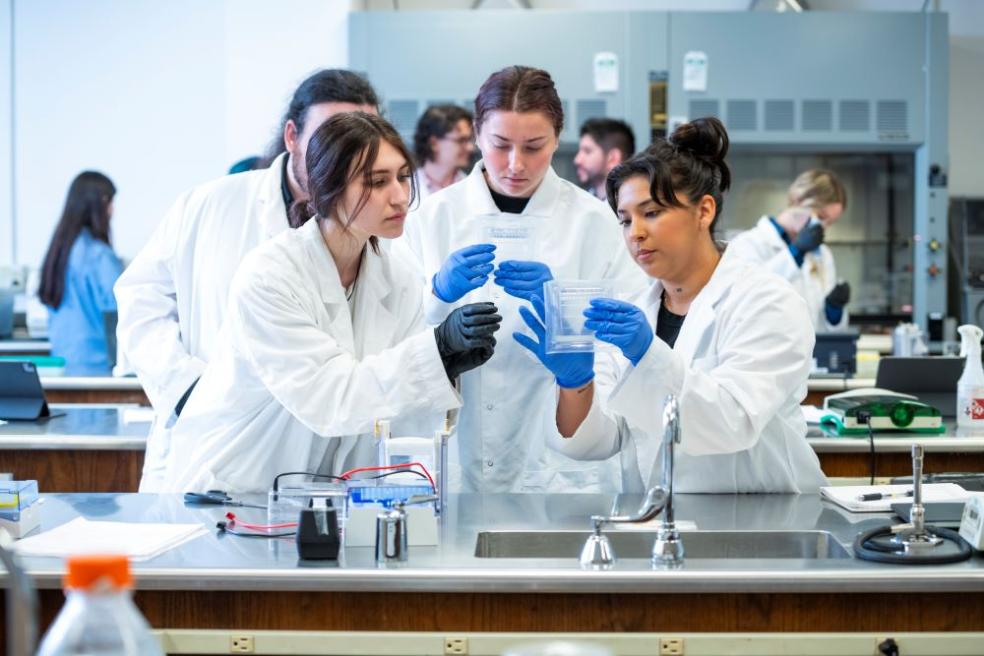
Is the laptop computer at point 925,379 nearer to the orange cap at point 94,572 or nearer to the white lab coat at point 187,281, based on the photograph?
the white lab coat at point 187,281

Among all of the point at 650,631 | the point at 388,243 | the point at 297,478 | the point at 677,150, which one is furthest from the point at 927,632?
the point at 388,243

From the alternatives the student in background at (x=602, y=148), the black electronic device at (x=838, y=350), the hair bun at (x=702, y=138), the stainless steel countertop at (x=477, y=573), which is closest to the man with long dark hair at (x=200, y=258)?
the hair bun at (x=702, y=138)

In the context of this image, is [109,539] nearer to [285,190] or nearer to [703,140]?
[285,190]

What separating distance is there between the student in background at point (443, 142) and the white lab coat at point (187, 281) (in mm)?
1981

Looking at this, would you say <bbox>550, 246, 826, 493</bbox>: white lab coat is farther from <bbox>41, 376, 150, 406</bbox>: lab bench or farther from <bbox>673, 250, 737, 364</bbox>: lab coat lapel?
<bbox>41, 376, 150, 406</bbox>: lab bench

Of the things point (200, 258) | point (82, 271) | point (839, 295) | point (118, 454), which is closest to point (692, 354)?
point (200, 258)

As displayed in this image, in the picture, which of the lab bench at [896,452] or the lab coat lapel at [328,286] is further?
the lab bench at [896,452]

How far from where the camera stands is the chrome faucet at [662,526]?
1.93 m

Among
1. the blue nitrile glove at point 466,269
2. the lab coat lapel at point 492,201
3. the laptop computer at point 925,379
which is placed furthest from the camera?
the laptop computer at point 925,379

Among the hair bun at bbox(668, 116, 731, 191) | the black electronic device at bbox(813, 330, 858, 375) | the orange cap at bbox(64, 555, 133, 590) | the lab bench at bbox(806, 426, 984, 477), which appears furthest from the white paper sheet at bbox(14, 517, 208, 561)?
the black electronic device at bbox(813, 330, 858, 375)

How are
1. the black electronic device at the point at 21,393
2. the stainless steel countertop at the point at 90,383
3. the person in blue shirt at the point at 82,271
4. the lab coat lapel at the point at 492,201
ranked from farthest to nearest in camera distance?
the person in blue shirt at the point at 82,271 < the stainless steel countertop at the point at 90,383 < the black electronic device at the point at 21,393 < the lab coat lapel at the point at 492,201

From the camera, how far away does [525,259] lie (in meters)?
2.76

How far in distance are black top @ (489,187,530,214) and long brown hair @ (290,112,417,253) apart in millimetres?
554

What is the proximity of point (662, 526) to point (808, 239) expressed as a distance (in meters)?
4.12
